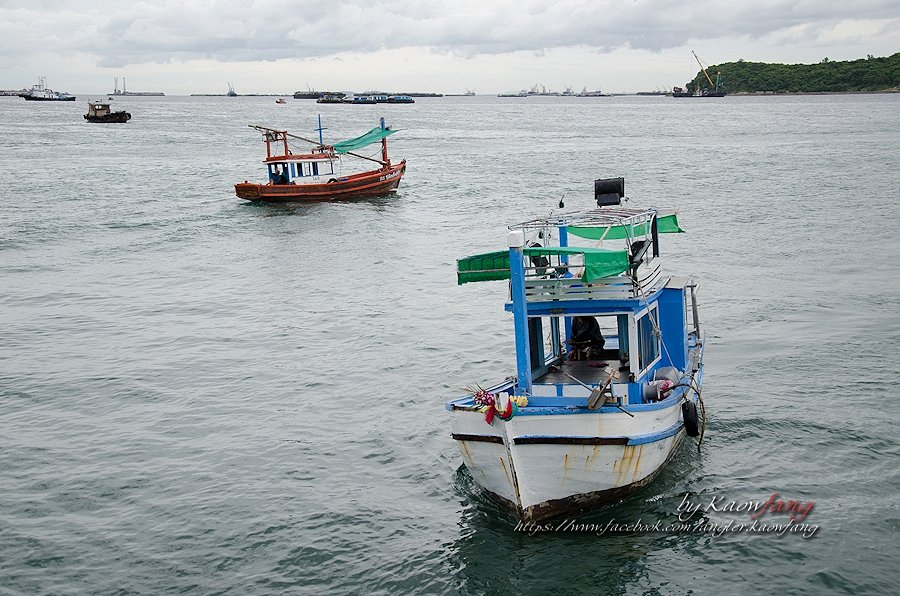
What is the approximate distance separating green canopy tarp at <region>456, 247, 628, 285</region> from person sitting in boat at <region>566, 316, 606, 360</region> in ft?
6.43

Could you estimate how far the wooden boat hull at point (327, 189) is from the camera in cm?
5356

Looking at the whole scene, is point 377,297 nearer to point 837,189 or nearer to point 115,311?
point 115,311

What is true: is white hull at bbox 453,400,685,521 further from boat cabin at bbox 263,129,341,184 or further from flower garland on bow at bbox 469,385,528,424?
boat cabin at bbox 263,129,341,184

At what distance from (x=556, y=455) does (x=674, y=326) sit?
507cm

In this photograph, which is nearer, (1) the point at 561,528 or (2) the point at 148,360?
(1) the point at 561,528

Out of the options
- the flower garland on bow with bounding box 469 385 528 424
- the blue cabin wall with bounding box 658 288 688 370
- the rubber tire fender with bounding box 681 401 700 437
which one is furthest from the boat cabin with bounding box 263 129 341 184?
the flower garland on bow with bounding box 469 385 528 424

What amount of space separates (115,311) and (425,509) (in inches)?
702

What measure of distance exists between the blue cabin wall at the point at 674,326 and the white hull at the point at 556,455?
3130 millimetres

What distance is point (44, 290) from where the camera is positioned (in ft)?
106

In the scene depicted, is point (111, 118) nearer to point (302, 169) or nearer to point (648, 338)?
point (302, 169)

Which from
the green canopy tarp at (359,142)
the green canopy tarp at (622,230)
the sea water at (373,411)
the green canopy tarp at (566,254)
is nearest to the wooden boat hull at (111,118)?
the green canopy tarp at (359,142)

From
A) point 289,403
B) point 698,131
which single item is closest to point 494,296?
point 289,403

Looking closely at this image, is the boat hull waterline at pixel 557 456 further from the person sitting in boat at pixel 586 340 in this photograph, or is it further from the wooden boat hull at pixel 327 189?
the wooden boat hull at pixel 327 189

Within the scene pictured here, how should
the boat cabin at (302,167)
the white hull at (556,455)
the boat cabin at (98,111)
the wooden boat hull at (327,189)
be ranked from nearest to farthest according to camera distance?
the white hull at (556,455) → the wooden boat hull at (327,189) → the boat cabin at (302,167) → the boat cabin at (98,111)
